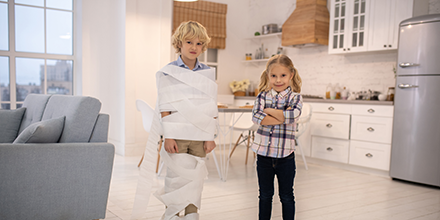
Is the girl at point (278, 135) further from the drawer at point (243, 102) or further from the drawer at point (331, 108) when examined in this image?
the drawer at point (243, 102)

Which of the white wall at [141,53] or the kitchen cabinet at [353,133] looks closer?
the kitchen cabinet at [353,133]

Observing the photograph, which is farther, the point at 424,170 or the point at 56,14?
the point at 56,14

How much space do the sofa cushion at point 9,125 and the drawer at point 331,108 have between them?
321 cm

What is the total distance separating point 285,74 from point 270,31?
3.79 metres

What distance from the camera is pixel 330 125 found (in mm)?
4148

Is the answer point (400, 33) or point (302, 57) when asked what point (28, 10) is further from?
point (400, 33)

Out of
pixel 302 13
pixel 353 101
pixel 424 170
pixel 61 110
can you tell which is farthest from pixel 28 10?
pixel 424 170

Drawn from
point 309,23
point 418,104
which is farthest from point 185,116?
point 309,23

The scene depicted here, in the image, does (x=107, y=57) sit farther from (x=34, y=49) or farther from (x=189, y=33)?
(x=189, y=33)

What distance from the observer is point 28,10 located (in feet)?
16.3

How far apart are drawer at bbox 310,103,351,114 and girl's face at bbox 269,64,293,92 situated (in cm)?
243

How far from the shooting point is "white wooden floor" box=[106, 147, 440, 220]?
2400 millimetres

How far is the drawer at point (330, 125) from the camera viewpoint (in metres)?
4.01

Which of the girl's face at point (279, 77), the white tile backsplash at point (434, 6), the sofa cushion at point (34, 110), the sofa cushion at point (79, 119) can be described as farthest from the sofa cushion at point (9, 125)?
the white tile backsplash at point (434, 6)
